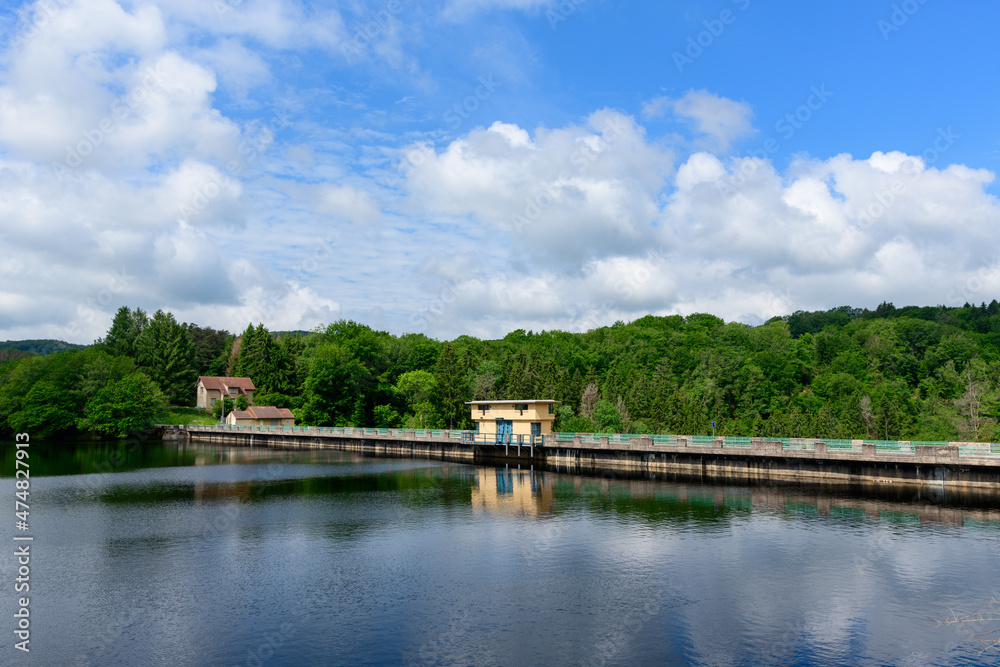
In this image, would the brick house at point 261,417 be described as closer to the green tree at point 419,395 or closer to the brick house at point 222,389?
the brick house at point 222,389

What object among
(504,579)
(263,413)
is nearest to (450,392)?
(263,413)

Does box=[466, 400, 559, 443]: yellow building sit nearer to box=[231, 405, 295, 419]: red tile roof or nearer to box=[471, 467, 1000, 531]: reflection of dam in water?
box=[471, 467, 1000, 531]: reflection of dam in water

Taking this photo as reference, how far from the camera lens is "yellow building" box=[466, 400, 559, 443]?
6612cm

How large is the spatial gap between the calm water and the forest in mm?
35057

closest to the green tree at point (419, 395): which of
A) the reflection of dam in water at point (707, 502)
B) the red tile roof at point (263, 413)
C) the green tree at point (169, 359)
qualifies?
the red tile roof at point (263, 413)

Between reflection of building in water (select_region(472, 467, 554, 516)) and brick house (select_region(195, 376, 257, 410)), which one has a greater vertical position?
brick house (select_region(195, 376, 257, 410))

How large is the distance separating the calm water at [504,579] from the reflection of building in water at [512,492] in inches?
18.9

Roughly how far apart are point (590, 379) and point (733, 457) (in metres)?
39.6

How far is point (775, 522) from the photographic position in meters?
35.1

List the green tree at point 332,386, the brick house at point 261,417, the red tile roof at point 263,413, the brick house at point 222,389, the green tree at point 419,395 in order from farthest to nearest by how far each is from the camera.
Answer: the brick house at point 222,389 < the red tile roof at point 263,413 < the brick house at point 261,417 < the green tree at point 332,386 < the green tree at point 419,395

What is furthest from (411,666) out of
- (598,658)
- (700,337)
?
(700,337)

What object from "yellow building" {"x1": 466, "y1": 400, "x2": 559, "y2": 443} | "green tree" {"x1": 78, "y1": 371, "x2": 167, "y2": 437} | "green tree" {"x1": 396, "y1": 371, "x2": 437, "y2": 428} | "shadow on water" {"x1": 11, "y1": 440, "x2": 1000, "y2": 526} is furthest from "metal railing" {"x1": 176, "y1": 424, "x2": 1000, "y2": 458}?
"green tree" {"x1": 78, "y1": 371, "x2": 167, "y2": 437}

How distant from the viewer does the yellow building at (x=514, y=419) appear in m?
66.1

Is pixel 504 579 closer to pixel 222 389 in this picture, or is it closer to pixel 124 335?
pixel 222 389
